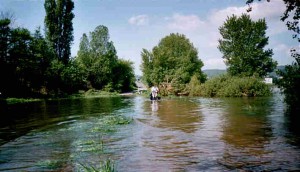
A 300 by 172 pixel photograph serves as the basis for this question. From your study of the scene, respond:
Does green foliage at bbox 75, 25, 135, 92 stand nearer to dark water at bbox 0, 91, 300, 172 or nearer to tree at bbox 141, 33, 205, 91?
tree at bbox 141, 33, 205, 91

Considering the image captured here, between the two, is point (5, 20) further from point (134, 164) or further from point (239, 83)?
point (134, 164)

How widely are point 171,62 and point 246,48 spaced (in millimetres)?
16459

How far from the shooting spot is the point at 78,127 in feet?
57.9

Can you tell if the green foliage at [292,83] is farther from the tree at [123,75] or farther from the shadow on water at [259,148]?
the tree at [123,75]

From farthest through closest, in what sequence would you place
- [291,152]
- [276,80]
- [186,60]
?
[186,60]
[276,80]
[291,152]

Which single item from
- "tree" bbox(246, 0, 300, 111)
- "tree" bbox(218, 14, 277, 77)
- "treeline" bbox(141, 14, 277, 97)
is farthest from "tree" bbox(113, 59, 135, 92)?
"tree" bbox(246, 0, 300, 111)

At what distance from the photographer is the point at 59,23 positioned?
214 feet

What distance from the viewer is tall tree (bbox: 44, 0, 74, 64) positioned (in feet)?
211

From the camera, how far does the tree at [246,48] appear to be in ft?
207

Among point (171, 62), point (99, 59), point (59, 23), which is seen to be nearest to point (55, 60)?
point (59, 23)

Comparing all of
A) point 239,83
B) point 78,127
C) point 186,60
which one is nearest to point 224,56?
point 186,60

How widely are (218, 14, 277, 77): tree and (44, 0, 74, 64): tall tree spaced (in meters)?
35.3

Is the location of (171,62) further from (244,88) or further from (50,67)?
(50,67)

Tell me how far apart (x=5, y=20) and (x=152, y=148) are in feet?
165
